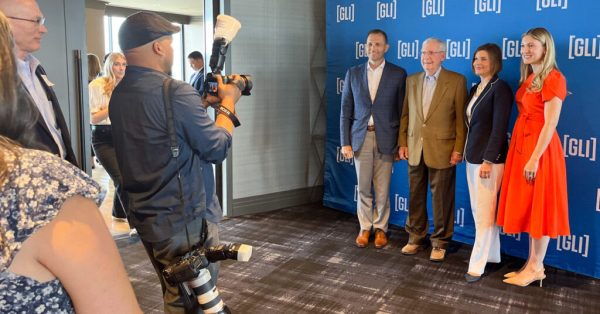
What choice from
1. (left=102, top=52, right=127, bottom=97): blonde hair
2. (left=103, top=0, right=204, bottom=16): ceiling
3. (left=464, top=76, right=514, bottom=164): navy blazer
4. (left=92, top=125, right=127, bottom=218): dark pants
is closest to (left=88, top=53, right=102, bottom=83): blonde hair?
(left=102, top=52, right=127, bottom=97): blonde hair

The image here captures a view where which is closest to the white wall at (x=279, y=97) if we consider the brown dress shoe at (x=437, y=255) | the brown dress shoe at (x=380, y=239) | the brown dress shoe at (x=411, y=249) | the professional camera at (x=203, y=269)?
the brown dress shoe at (x=380, y=239)

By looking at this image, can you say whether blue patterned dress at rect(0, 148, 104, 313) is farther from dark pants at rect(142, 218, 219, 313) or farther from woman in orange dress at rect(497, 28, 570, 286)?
woman in orange dress at rect(497, 28, 570, 286)

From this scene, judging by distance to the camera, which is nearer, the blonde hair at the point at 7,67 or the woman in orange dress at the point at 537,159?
the blonde hair at the point at 7,67

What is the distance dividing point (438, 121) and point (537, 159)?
2.47 feet

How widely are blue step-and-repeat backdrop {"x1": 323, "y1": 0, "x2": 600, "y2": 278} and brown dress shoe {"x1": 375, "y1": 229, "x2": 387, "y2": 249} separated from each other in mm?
468

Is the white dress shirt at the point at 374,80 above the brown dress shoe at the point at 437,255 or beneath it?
above

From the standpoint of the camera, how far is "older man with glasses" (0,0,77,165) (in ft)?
6.33

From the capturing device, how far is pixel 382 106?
3947 mm

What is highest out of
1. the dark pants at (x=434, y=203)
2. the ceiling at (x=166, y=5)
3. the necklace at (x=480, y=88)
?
the ceiling at (x=166, y=5)

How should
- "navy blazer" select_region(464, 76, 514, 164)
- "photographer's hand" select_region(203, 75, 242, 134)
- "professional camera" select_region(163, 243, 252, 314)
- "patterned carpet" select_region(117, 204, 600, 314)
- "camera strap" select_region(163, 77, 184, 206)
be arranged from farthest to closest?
"navy blazer" select_region(464, 76, 514, 164) → "patterned carpet" select_region(117, 204, 600, 314) → "photographer's hand" select_region(203, 75, 242, 134) → "camera strap" select_region(163, 77, 184, 206) → "professional camera" select_region(163, 243, 252, 314)

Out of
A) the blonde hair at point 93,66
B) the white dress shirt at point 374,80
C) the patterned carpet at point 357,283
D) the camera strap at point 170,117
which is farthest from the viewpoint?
the blonde hair at point 93,66

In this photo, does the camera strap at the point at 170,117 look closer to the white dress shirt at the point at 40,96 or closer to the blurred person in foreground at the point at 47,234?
the white dress shirt at the point at 40,96

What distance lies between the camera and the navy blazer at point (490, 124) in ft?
10.7

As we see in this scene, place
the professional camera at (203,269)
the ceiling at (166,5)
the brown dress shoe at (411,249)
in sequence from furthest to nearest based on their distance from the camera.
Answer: the ceiling at (166,5) < the brown dress shoe at (411,249) < the professional camera at (203,269)
